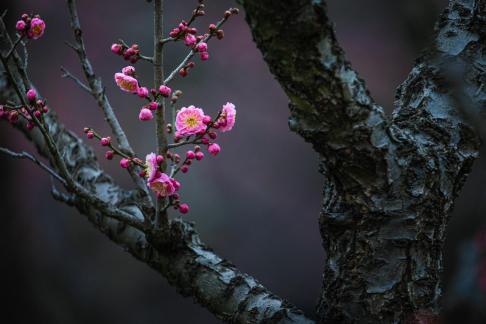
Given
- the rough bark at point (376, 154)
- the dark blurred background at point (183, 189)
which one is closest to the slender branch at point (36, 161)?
the rough bark at point (376, 154)

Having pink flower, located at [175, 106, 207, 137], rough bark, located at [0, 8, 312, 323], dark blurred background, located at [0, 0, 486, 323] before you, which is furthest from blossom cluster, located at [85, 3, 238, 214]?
dark blurred background, located at [0, 0, 486, 323]

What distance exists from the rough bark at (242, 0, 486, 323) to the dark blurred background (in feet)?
6.65

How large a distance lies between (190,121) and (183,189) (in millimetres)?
2095

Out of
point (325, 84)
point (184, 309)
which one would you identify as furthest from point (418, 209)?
point (184, 309)

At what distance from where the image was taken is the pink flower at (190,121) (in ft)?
2.31

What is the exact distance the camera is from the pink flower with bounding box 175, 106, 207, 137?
27.7 inches

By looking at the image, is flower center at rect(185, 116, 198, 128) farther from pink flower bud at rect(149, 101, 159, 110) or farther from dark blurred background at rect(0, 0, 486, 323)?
dark blurred background at rect(0, 0, 486, 323)

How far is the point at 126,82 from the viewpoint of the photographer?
676 mm

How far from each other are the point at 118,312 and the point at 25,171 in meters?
1.06

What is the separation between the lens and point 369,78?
305 cm

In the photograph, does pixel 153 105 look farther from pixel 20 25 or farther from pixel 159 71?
pixel 20 25

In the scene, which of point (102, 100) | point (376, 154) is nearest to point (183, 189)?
point (102, 100)

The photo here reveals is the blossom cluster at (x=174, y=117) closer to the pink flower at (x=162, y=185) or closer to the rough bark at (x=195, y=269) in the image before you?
the pink flower at (x=162, y=185)

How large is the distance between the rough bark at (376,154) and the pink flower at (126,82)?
208mm
